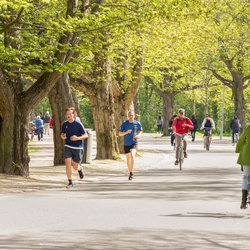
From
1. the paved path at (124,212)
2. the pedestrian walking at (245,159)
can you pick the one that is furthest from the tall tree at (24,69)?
the pedestrian walking at (245,159)

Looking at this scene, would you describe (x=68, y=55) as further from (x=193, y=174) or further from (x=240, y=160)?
(x=240, y=160)

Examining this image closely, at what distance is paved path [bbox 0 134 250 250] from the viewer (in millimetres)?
11211

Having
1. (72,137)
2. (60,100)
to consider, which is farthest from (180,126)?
(72,137)

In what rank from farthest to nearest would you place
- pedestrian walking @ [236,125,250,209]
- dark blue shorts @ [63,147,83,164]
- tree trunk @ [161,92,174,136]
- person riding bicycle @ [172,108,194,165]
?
tree trunk @ [161,92,174,136], person riding bicycle @ [172,108,194,165], dark blue shorts @ [63,147,83,164], pedestrian walking @ [236,125,250,209]

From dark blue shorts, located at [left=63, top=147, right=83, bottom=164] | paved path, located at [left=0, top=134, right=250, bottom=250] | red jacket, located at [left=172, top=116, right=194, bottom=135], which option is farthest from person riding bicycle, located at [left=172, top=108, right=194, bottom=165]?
dark blue shorts, located at [left=63, top=147, right=83, bottom=164]

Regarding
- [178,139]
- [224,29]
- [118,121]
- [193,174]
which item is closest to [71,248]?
[193,174]

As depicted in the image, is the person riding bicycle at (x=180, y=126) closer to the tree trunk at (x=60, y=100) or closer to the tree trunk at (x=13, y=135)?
the tree trunk at (x=60, y=100)

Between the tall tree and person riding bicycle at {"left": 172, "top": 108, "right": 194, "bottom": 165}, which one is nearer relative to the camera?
the tall tree

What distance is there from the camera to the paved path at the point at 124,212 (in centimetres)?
1121

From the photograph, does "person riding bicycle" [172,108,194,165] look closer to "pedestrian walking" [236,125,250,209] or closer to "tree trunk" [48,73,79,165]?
"tree trunk" [48,73,79,165]

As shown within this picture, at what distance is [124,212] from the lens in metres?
15.1

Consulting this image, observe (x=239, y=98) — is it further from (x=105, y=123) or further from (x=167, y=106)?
(x=105, y=123)

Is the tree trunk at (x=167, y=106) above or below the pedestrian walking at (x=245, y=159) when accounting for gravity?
above

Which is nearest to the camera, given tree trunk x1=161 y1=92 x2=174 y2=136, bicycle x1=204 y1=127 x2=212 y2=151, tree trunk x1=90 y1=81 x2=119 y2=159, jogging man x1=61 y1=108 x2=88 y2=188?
jogging man x1=61 y1=108 x2=88 y2=188
